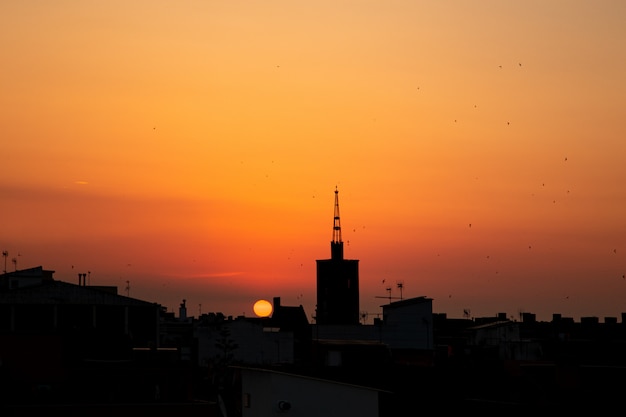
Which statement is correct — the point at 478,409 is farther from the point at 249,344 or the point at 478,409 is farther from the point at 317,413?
the point at 249,344

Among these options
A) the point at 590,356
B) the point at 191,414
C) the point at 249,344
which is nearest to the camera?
the point at 191,414

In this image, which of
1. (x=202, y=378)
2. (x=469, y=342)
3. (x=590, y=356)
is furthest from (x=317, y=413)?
(x=469, y=342)

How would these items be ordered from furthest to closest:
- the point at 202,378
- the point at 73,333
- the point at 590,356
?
the point at 202,378 < the point at 590,356 < the point at 73,333

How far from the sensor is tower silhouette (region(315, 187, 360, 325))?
161 metres

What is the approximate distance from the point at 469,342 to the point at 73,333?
56565 millimetres

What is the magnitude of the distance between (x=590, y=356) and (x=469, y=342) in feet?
143

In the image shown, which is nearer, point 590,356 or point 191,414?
point 191,414

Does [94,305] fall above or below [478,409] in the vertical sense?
above

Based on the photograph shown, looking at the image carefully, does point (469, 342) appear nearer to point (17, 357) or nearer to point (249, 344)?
point (249, 344)

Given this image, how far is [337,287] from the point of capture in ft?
543

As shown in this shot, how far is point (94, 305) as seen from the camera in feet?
353

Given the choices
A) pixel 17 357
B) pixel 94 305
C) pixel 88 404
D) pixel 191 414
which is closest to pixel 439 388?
pixel 191 414

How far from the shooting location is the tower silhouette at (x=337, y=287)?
16125cm

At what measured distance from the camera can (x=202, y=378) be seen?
339 ft
